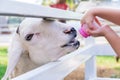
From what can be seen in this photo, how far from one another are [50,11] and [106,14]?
0.23 m

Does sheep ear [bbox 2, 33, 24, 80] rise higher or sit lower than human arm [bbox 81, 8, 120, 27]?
lower

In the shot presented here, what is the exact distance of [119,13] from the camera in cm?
148

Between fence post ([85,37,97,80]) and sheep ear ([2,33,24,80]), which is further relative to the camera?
fence post ([85,37,97,80])

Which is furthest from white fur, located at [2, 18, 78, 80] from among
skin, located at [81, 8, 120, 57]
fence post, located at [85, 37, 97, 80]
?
fence post, located at [85, 37, 97, 80]

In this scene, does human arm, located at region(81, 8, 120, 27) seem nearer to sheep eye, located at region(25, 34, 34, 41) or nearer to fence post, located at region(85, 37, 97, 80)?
sheep eye, located at region(25, 34, 34, 41)

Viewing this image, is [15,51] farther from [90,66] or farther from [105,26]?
[90,66]

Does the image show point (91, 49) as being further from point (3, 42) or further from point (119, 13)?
point (3, 42)

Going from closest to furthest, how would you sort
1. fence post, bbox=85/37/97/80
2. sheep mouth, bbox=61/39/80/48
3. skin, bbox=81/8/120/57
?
skin, bbox=81/8/120/57
sheep mouth, bbox=61/39/80/48
fence post, bbox=85/37/97/80

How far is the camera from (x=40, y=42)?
1.74 m

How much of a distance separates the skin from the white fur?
227 millimetres

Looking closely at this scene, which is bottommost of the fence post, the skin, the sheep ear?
the fence post

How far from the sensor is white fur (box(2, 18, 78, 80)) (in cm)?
172

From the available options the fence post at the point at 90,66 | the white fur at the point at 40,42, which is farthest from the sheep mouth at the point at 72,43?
the fence post at the point at 90,66

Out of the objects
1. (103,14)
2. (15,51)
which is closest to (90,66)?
(15,51)
